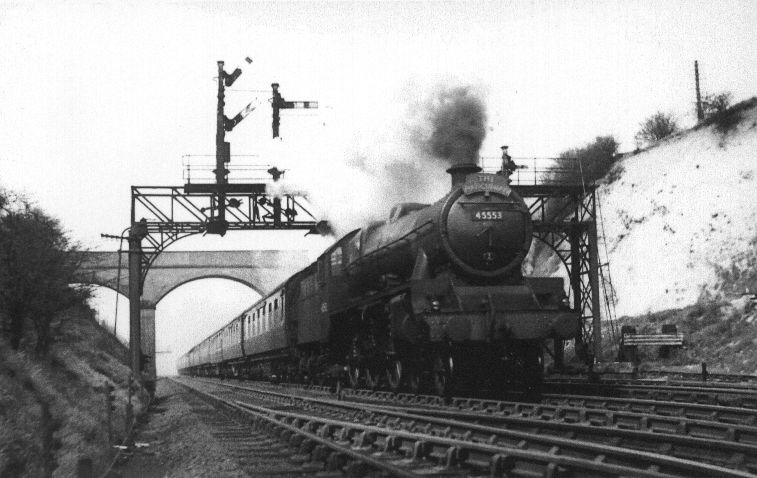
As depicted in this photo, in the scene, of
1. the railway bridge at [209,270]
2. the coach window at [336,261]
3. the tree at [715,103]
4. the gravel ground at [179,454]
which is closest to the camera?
the gravel ground at [179,454]

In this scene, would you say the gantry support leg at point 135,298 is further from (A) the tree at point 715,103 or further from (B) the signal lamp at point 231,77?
(A) the tree at point 715,103

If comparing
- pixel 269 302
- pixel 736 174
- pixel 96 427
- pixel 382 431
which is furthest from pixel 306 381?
pixel 736 174

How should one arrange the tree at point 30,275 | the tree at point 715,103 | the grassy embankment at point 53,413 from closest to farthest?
the grassy embankment at point 53,413 → the tree at point 30,275 → the tree at point 715,103

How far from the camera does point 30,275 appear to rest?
1989 cm

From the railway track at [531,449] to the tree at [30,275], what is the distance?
12148 millimetres

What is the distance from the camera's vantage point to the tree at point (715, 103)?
43594 millimetres

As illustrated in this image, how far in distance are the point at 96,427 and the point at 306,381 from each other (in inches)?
364

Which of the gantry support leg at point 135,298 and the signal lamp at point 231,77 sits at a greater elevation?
the signal lamp at point 231,77

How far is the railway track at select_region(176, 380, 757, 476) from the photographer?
18.1ft

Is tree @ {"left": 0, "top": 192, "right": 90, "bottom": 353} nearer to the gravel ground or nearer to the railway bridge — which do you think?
the gravel ground

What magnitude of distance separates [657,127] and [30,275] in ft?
129

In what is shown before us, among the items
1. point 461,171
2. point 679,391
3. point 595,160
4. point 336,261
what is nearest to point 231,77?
point 336,261

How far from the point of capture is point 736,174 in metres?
34.5

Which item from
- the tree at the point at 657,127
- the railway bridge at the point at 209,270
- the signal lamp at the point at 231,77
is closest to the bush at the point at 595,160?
the tree at the point at 657,127
